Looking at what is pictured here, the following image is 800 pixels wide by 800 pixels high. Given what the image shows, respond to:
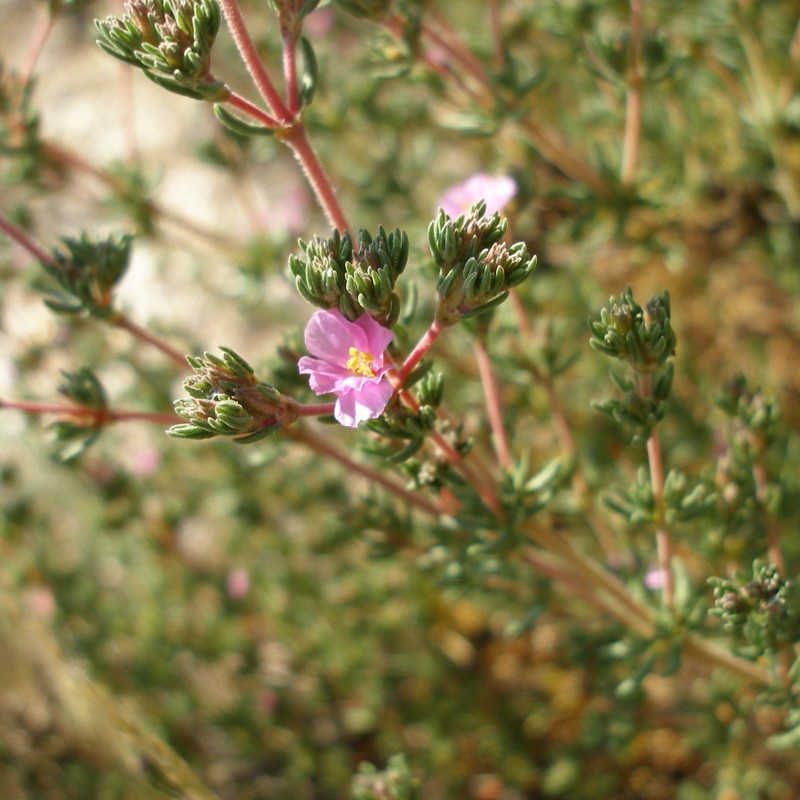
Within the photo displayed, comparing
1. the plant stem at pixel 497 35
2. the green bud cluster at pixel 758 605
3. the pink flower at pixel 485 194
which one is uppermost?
the plant stem at pixel 497 35

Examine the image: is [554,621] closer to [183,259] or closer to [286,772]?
[286,772]

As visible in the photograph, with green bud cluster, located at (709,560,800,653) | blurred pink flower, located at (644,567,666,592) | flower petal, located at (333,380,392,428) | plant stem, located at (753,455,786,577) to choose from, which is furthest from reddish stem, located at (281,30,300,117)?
blurred pink flower, located at (644,567,666,592)

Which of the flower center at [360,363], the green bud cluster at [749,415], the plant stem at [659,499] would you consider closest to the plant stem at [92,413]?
the flower center at [360,363]

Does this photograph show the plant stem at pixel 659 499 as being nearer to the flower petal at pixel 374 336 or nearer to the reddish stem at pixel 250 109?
the flower petal at pixel 374 336

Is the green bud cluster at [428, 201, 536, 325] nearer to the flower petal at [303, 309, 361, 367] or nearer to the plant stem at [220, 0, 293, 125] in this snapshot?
the flower petal at [303, 309, 361, 367]

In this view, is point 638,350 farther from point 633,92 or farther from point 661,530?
point 633,92

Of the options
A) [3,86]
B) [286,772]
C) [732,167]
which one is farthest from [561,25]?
[286,772]
